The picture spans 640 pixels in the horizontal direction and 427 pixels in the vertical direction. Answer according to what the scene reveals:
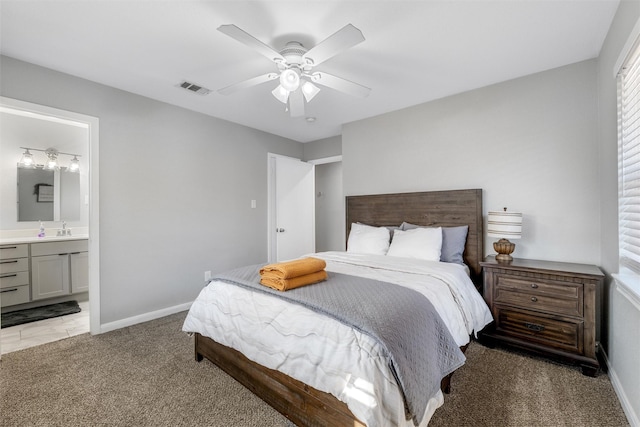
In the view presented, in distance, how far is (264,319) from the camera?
5.60ft

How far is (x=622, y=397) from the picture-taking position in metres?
1.74

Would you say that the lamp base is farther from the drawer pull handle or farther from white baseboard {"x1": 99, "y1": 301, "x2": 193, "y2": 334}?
white baseboard {"x1": 99, "y1": 301, "x2": 193, "y2": 334}

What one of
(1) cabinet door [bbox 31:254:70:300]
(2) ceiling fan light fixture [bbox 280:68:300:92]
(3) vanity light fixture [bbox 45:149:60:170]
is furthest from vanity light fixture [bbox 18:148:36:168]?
(2) ceiling fan light fixture [bbox 280:68:300:92]

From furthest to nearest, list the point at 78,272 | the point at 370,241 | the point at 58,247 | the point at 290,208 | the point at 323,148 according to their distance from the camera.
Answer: the point at 323,148
the point at 290,208
the point at 78,272
the point at 58,247
the point at 370,241

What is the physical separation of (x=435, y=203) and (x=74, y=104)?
3.77m

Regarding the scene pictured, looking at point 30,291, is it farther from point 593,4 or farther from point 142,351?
A: point 593,4

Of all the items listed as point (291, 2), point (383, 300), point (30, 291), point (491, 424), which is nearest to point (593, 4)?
point (291, 2)

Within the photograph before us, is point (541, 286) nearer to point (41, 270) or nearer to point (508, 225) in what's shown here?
point (508, 225)

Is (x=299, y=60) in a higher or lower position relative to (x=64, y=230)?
higher

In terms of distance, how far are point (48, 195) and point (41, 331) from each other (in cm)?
198

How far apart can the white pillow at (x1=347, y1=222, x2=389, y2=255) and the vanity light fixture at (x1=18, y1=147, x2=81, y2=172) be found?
4.15 meters

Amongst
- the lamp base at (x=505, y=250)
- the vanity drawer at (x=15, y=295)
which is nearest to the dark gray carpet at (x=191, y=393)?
the lamp base at (x=505, y=250)

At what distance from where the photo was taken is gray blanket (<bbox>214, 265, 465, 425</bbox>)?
1255 mm

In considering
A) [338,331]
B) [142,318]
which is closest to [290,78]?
[338,331]
